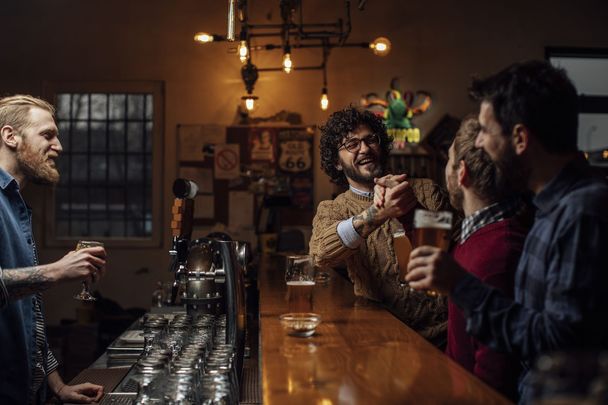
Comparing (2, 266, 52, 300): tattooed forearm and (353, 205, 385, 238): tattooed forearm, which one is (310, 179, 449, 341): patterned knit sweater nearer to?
(353, 205, 385, 238): tattooed forearm

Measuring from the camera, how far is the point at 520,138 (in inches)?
65.8

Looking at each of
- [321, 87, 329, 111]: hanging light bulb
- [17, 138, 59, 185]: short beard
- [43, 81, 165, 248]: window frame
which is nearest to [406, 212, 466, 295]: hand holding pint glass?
[17, 138, 59, 185]: short beard

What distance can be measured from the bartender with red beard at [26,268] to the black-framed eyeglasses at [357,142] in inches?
50.9

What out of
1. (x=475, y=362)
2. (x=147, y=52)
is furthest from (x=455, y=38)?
(x=475, y=362)

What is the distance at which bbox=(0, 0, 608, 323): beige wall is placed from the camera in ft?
25.2

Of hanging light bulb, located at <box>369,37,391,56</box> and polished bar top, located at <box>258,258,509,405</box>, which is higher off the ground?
hanging light bulb, located at <box>369,37,391,56</box>

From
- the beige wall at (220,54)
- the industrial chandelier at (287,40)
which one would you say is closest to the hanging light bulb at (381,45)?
the industrial chandelier at (287,40)

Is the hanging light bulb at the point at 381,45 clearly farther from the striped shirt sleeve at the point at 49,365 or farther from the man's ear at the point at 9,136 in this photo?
the striped shirt sleeve at the point at 49,365

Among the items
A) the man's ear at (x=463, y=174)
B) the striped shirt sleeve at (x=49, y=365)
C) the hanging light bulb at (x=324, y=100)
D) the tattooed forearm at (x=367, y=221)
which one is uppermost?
the hanging light bulb at (x=324, y=100)

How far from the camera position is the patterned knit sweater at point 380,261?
2.92 meters

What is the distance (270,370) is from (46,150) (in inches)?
62.1

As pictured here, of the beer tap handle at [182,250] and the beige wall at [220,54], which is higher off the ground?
the beige wall at [220,54]

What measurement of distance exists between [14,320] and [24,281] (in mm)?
278

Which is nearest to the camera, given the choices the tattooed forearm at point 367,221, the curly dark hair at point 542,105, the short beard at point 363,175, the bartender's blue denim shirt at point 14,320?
the curly dark hair at point 542,105
